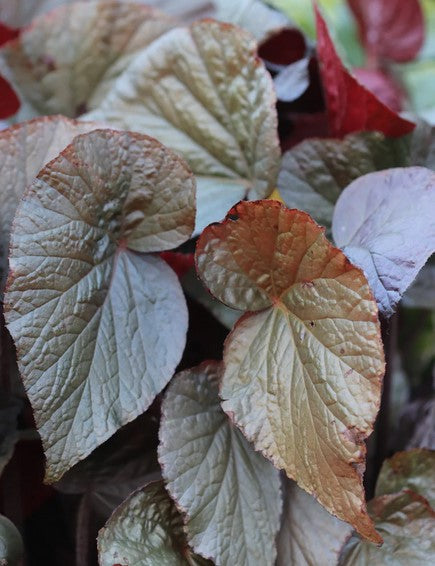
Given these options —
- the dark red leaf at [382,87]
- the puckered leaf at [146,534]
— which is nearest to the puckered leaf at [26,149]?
the puckered leaf at [146,534]

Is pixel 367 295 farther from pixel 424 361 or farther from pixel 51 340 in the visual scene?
pixel 424 361

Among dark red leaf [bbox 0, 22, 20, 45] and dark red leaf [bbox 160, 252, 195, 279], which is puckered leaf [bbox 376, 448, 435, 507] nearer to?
dark red leaf [bbox 160, 252, 195, 279]

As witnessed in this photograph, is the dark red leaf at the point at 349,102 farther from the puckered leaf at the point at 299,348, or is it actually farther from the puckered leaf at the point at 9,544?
the puckered leaf at the point at 9,544

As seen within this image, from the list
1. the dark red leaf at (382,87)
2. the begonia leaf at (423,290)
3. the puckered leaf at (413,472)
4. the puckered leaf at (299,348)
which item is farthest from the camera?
the dark red leaf at (382,87)

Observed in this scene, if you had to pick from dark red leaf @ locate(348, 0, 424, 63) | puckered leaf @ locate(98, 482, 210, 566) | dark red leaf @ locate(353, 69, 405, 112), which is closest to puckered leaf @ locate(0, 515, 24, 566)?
puckered leaf @ locate(98, 482, 210, 566)

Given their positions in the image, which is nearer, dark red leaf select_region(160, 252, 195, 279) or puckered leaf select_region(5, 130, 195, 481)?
puckered leaf select_region(5, 130, 195, 481)

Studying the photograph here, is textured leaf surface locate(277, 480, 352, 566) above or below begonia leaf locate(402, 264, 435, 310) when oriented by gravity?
above

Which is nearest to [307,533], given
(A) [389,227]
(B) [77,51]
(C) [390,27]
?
(A) [389,227]
